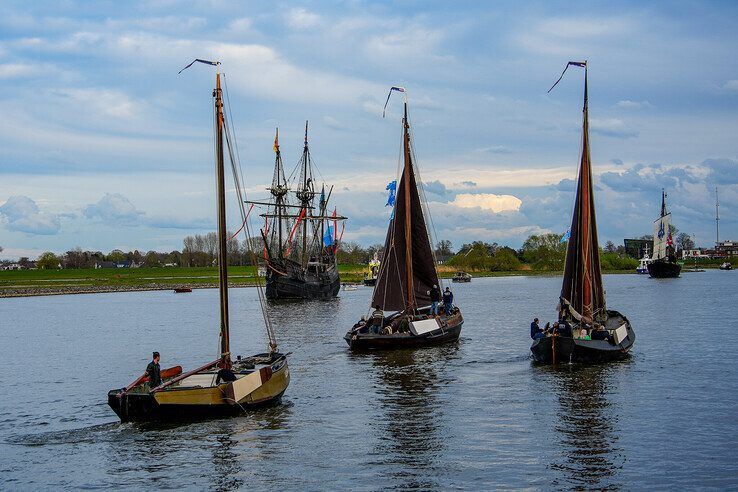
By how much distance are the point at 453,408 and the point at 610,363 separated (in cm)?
1493

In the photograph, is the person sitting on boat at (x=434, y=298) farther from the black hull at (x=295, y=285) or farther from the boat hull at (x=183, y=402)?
the black hull at (x=295, y=285)

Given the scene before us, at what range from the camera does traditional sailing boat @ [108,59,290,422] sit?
94.1ft

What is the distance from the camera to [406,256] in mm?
52594

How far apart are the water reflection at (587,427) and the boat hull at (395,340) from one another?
35.7 ft

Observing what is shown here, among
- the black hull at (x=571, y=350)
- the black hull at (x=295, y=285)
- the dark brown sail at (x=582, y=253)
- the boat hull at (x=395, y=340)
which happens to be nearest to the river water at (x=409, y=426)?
the boat hull at (x=395, y=340)

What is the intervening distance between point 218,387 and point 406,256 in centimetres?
2497

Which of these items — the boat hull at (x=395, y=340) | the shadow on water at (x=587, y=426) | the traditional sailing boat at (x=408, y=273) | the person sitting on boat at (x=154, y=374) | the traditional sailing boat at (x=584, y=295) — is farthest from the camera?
the traditional sailing boat at (x=408, y=273)

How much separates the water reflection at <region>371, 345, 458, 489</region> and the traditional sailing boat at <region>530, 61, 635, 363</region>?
6.87m

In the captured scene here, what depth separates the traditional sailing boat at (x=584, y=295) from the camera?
139ft

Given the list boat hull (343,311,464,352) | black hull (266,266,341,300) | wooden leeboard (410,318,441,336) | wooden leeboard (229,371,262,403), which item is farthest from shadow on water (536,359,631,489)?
black hull (266,266,341,300)

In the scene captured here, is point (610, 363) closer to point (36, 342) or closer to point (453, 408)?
point (453, 408)

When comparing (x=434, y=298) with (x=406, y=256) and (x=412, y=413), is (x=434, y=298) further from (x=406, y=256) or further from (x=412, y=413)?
(x=412, y=413)

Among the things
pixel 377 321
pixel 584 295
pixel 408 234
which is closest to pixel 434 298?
pixel 408 234

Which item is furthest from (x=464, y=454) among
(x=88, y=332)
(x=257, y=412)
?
(x=88, y=332)
